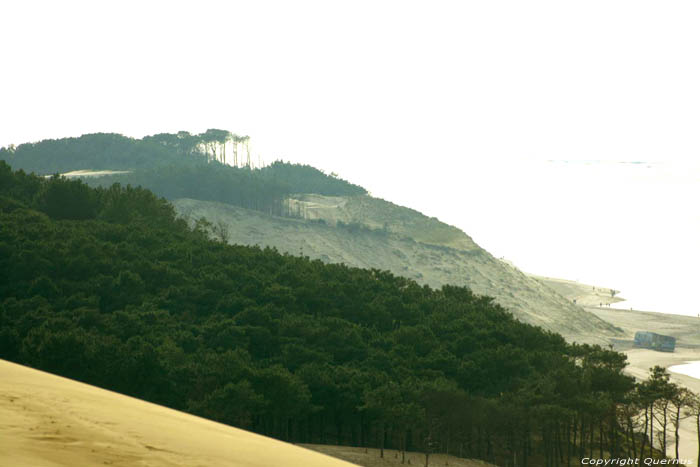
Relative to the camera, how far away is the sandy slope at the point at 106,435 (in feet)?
32.5

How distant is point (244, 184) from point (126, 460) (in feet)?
564

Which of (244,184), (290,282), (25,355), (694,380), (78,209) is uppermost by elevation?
(244,184)

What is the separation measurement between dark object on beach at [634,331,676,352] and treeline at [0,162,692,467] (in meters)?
49.2

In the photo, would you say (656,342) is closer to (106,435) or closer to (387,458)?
(387,458)

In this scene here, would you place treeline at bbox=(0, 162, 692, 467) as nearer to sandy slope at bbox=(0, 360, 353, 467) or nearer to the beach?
the beach

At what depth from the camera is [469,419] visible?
4325 cm

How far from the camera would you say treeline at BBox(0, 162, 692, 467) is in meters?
42.7

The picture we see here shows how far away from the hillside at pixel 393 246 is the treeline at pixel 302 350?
7831 centimetres

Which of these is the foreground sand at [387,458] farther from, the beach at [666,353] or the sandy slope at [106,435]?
the sandy slope at [106,435]

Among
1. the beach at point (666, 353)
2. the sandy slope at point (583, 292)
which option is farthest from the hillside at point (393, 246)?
the sandy slope at point (583, 292)

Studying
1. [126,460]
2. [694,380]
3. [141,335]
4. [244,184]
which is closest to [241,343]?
[141,335]

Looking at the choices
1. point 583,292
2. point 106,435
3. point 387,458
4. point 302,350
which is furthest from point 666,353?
point 106,435

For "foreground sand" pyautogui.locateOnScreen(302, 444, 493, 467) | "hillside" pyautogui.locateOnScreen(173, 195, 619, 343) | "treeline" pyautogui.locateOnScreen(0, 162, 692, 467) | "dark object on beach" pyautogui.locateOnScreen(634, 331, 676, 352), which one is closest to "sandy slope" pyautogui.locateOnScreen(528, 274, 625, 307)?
"hillside" pyautogui.locateOnScreen(173, 195, 619, 343)

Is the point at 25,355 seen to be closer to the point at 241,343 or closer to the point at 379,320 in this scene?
the point at 241,343
